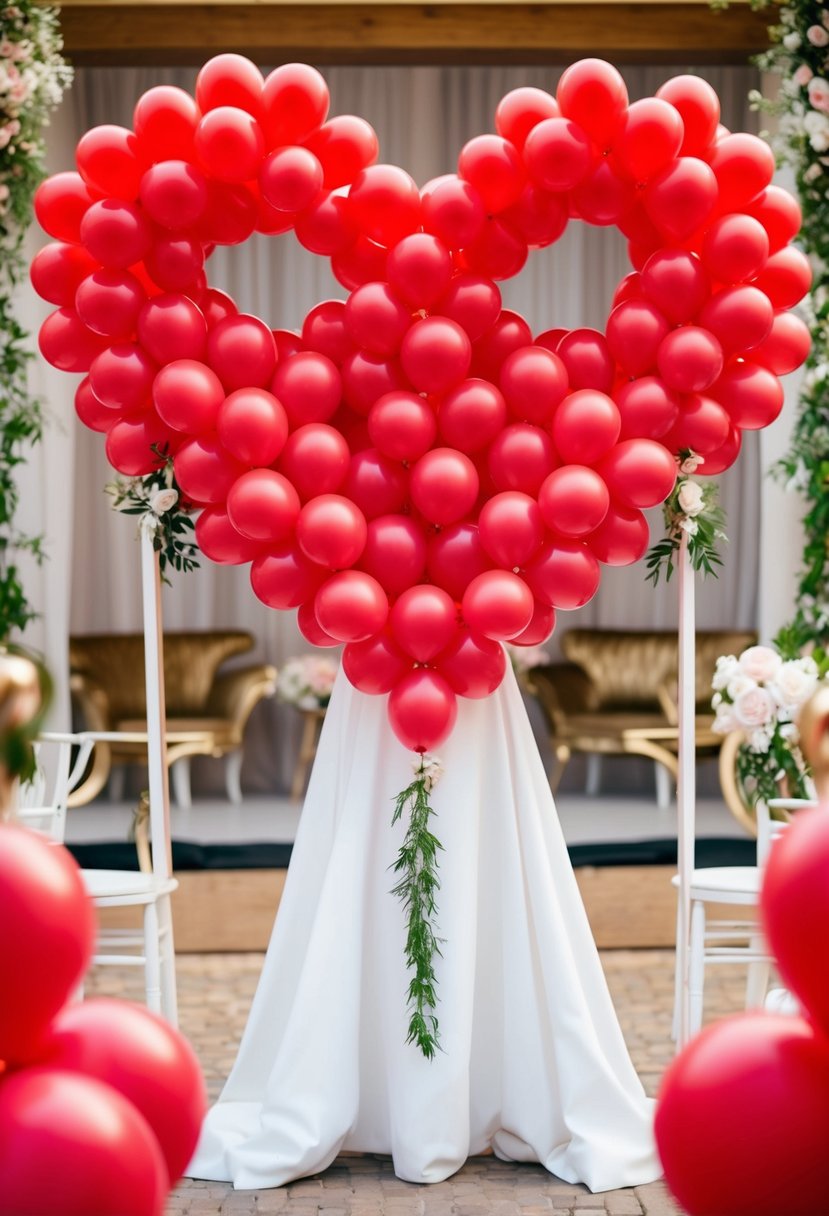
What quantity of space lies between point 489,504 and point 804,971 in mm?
1747

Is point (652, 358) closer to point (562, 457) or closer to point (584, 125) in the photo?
point (562, 457)

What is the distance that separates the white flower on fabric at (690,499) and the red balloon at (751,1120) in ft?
6.37

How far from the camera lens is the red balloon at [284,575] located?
338 cm

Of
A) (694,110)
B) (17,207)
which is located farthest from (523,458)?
(17,207)

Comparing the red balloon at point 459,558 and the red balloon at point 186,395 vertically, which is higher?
the red balloon at point 186,395

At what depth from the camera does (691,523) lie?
11.9ft

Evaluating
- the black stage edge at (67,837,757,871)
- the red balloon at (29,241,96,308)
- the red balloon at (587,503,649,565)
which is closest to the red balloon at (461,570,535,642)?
the red balloon at (587,503,649,565)

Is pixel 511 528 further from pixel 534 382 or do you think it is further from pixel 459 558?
pixel 534 382

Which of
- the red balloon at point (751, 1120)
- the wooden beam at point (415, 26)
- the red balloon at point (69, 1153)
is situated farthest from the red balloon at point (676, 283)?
the wooden beam at point (415, 26)

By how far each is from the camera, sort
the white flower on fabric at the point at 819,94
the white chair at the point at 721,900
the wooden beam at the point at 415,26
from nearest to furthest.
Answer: the white chair at the point at 721,900
the white flower on fabric at the point at 819,94
the wooden beam at the point at 415,26

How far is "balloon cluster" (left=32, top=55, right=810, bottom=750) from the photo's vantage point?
324 cm

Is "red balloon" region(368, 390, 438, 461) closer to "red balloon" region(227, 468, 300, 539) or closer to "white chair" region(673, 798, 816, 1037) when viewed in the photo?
"red balloon" region(227, 468, 300, 539)

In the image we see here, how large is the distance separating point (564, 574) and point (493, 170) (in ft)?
2.92

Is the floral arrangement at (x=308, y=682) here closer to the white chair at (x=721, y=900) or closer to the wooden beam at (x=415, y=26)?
the wooden beam at (x=415, y=26)
